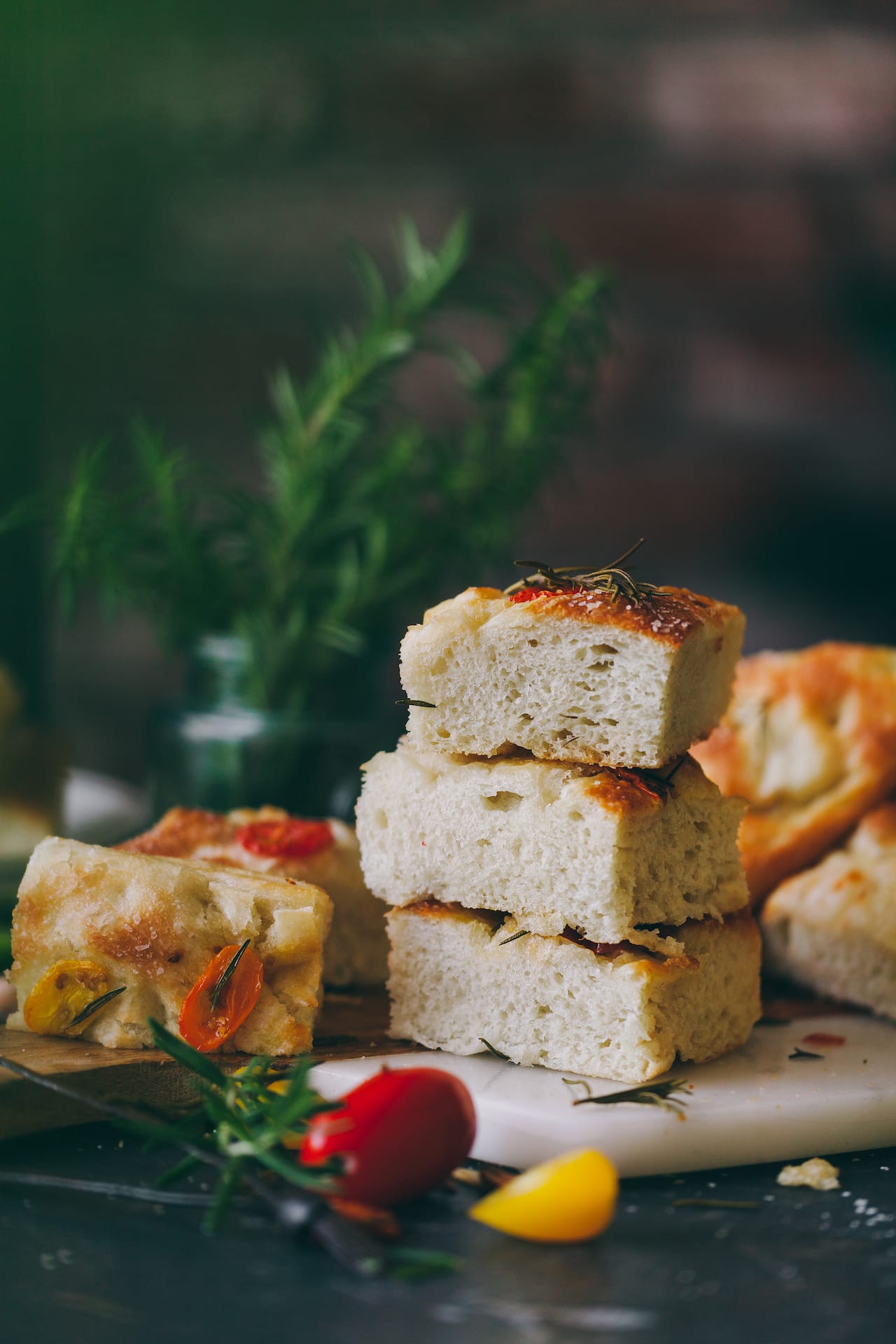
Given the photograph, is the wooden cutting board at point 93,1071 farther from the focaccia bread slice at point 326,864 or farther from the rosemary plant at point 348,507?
the rosemary plant at point 348,507

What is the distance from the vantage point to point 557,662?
6.49ft

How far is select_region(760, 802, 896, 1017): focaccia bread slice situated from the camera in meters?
2.37

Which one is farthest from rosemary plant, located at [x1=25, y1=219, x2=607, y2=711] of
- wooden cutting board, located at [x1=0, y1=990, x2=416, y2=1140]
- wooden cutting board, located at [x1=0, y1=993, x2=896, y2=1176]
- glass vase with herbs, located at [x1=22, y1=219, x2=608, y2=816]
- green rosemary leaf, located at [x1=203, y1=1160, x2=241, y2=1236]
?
green rosemary leaf, located at [x1=203, y1=1160, x2=241, y2=1236]

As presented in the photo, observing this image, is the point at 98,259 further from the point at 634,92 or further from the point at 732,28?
the point at 732,28

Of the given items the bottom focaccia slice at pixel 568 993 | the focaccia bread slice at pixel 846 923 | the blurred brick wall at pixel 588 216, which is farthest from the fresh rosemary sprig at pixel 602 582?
the blurred brick wall at pixel 588 216

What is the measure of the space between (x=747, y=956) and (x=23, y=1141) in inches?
46.0

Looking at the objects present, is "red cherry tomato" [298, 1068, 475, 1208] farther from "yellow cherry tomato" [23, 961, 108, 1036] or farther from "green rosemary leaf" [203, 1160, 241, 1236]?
"yellow cherry tomato" [23, 961, 108, 1036]

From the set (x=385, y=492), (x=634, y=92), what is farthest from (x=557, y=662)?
(x=634, y=92)

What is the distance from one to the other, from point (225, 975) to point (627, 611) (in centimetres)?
82

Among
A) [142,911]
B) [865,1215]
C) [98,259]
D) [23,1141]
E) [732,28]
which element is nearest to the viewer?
[865,1215]

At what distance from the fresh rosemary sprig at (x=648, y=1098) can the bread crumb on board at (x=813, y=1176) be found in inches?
6.4

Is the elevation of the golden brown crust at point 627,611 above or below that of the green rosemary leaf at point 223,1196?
above

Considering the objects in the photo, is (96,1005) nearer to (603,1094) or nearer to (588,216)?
(603,1094)

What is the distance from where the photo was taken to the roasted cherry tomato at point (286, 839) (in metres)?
2.38
